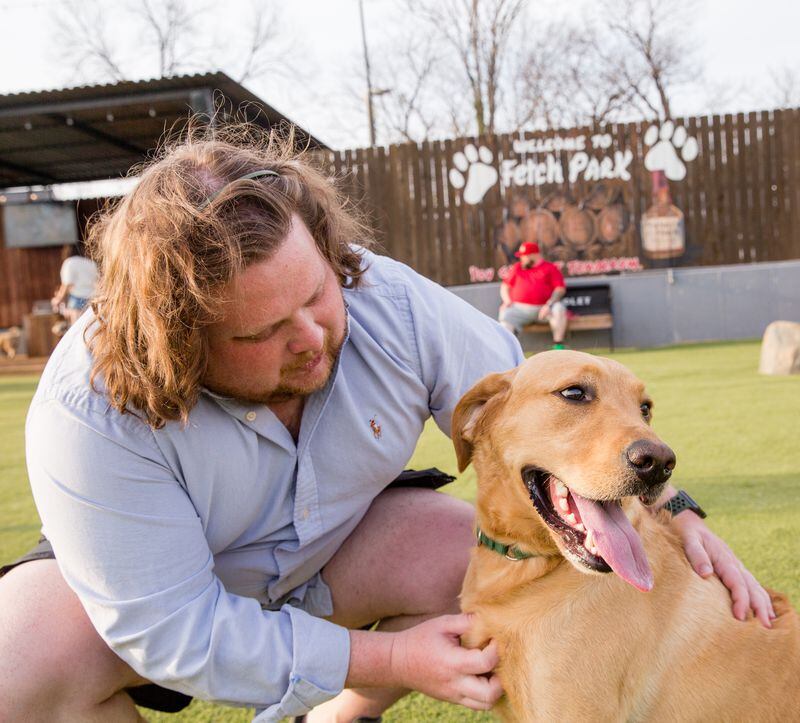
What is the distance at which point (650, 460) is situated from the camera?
180 centimetres

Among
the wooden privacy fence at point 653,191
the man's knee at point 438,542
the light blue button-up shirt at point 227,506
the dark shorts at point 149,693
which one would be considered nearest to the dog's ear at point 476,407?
the light blue button-up shirt at point 227,506

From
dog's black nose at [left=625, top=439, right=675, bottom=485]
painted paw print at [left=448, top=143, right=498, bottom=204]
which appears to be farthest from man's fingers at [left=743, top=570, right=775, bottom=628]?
painted paw print at [left=448, top=143, right=498, bottom=204]

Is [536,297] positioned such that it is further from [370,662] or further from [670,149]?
[370,662]

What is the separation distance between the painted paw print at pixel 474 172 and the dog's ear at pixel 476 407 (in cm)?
1158

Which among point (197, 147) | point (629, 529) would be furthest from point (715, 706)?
point (197, 147)

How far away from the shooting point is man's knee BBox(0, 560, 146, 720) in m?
1.84

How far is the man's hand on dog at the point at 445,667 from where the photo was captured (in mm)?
1892

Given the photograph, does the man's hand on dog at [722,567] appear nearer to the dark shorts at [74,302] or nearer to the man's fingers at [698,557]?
the man's fingers at [698,557]

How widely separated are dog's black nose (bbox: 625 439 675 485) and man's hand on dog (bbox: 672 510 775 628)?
18.2 inches

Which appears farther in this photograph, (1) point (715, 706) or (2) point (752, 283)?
(2) point (752, 283)

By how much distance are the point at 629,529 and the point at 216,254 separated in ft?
3.79

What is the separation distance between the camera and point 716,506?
391 centimetres

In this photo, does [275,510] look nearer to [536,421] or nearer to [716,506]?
[536,421]

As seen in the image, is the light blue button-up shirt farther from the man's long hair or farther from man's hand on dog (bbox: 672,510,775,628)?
man's hand on dog (bbox: 672,510,775,628)
